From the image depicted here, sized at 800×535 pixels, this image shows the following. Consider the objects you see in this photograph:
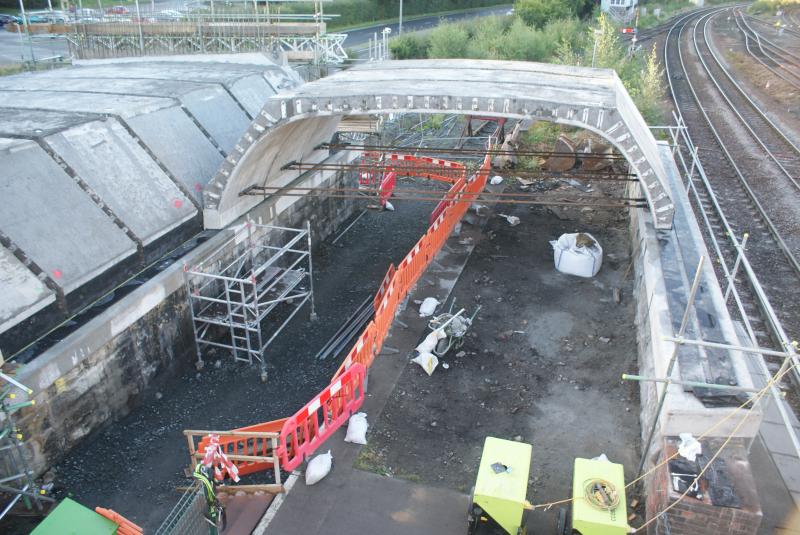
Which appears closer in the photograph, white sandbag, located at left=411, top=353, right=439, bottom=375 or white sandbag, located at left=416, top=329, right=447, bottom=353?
white sandbag, located at left=411, top=353, right=439, bottom=375

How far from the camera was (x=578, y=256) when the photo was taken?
13906 millimetres

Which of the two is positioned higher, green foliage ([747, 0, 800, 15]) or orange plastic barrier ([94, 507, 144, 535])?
green foliage ([747, 0, 800, 15])

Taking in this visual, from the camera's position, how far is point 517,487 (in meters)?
6.94

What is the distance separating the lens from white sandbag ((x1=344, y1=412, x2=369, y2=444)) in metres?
9.10

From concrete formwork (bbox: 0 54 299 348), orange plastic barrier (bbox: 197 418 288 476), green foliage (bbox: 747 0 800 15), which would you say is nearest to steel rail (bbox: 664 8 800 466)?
orange plastic barrier (bbox: 197 418 288 476)

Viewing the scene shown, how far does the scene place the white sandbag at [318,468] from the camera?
8.33m

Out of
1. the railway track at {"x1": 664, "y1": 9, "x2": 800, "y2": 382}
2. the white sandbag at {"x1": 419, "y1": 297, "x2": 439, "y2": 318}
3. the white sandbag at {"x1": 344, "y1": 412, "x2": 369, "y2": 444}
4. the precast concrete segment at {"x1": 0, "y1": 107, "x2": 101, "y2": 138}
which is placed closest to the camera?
the white sandbag at {"x1": 344, "y1": 412, "x2": 369, "y2": 444}

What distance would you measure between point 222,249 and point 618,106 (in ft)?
27.2

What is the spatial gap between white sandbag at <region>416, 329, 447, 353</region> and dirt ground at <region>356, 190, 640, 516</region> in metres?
0.39

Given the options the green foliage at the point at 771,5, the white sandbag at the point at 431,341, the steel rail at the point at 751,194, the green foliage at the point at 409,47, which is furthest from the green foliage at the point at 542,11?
the white sandbag at the point at 431,341

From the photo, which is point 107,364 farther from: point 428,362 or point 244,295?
point 428,362

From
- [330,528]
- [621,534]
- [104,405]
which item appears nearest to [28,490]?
[104,405]

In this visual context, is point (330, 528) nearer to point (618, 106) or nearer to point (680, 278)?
point (680, 278)

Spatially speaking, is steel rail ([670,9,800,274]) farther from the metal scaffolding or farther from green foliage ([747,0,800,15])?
green foliage ([747,0,800,15])
